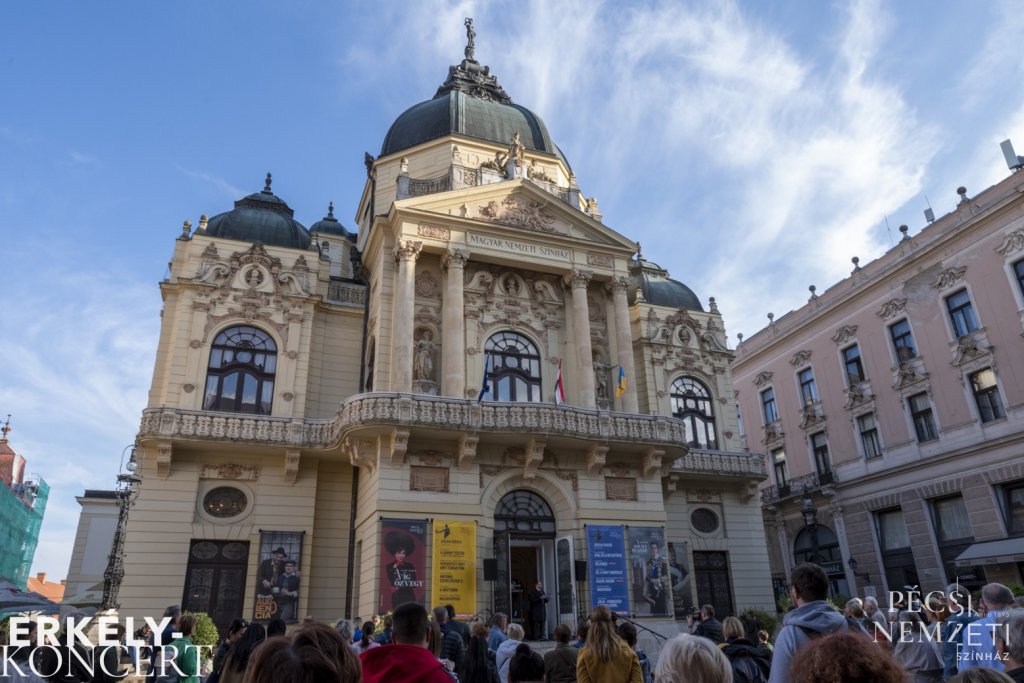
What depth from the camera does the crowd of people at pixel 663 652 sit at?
2.76m

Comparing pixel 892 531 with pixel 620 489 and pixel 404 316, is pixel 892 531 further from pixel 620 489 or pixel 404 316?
pixel 404 316

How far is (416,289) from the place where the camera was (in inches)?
1013

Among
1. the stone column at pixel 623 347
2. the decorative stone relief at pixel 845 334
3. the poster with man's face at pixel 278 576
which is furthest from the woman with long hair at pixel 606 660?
the decorative stone relief at pixel 845 334

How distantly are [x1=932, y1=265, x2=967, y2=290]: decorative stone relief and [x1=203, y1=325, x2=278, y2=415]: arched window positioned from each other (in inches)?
1064

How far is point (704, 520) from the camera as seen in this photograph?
28641 mm

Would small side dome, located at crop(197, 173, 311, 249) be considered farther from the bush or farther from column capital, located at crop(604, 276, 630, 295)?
the bush

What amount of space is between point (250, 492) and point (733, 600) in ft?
60.2

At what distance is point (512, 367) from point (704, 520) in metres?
10.3

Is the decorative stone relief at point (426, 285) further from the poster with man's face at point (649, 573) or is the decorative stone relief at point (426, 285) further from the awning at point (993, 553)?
the awning at point (993, 553)

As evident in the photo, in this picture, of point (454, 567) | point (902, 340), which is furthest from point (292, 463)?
point (902, 340)

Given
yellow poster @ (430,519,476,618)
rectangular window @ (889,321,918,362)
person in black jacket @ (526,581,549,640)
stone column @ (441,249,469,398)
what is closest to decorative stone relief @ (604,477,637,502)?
person in black jacket @ (526,581,549,640)

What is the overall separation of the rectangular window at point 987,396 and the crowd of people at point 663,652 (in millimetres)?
20067

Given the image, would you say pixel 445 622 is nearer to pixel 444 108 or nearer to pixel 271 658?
pixel 271 658

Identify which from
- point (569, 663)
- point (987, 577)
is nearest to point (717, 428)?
point (987, 577)
